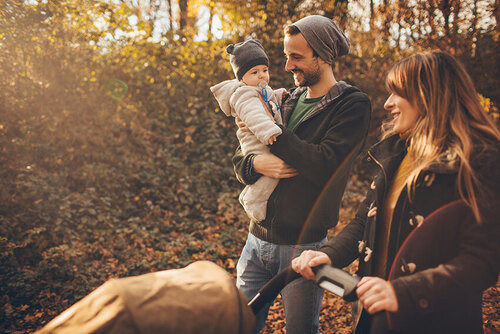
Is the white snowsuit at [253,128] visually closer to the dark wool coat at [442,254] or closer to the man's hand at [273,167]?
the man's hand at [273,167]

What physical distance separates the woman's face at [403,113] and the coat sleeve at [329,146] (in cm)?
27

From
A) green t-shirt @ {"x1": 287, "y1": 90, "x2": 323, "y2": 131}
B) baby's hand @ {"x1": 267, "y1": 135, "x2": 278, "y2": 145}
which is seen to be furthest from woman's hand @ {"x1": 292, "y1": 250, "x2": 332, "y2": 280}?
green t-shirt @ {"x1": 287, "y1": 90, "x2": 323, "y2": 131}

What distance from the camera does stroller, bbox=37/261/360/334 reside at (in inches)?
47.8

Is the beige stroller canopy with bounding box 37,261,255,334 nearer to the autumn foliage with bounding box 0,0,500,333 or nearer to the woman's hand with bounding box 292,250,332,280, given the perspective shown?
the woman's hand with bounding box 292,250,332,280

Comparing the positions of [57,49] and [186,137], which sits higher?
[57,49]

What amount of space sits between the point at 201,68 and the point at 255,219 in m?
6.89

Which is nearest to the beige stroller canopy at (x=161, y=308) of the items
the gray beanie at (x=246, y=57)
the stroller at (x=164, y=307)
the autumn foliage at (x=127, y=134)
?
the stroller at (x=164, y=307)

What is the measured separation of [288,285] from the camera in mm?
2117

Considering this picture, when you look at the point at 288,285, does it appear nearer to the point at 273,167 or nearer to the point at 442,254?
the point at 273,167

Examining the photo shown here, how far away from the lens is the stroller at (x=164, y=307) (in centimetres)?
121

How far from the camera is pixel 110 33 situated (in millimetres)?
7730

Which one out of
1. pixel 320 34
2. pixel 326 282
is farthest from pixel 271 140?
pixel 326 282

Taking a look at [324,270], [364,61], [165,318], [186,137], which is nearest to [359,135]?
[324,270]

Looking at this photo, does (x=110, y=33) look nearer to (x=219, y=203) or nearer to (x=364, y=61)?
(x=219, y=203)
